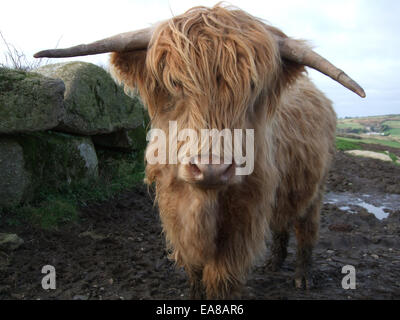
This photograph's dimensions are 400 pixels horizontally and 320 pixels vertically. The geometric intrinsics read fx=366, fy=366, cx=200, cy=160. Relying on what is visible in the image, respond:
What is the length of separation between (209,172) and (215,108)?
382 mm

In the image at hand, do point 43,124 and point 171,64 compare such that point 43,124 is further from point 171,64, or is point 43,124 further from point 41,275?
point 171,64

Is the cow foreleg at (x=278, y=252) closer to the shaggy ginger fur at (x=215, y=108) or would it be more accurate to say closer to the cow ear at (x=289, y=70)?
the shaggy ginger fur at (x=215, y=108)

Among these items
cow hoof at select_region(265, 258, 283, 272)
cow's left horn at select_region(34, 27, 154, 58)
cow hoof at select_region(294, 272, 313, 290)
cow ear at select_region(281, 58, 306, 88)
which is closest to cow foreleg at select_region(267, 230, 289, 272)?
cow hoof at select_region(265, 258, 283, 272)

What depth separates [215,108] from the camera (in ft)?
6.07

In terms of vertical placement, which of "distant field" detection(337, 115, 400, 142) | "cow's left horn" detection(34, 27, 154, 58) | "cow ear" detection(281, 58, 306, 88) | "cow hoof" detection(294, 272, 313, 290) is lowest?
"cow hoof" detection(294, 272, 313, 290)

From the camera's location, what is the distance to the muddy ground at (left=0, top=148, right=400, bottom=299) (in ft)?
9.46

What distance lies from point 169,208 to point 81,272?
1.35 metres

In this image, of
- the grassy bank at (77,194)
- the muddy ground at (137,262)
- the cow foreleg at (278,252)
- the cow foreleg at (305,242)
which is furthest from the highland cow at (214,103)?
the grassy bank at (77,194)

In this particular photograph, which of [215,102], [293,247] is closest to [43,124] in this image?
[215,102]

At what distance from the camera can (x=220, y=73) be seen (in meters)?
1.88

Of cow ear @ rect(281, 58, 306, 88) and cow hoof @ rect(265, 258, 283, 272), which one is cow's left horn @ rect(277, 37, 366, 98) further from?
cow hoof @ rect(265, 258, 283, 272)

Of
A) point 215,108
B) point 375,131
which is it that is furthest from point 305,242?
point 375,131

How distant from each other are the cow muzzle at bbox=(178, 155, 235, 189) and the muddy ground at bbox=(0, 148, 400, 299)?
144 centimetres

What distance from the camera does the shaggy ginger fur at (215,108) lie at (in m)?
1.87
